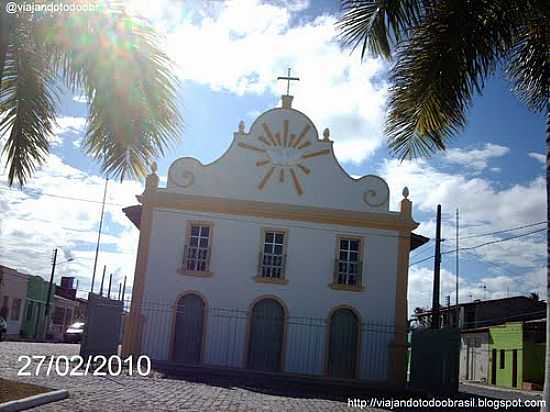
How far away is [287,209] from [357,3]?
14100mm

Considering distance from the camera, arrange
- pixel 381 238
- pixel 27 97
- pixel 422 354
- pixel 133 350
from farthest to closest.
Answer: pixel 381 238, pixel 133 350, pixel 422 354, pixel 27 97

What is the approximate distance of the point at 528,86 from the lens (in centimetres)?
876

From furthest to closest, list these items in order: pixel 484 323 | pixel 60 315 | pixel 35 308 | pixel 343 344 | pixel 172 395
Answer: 1. pixel 60 315
2. pixel 35 308
3. pixel 484 323
4. pixel 343 344
5. pixel 172 395

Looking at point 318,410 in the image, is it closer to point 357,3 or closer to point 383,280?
point 357,3

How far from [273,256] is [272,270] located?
1.49ft

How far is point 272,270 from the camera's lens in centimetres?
2100

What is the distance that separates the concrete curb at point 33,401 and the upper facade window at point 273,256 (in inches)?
460

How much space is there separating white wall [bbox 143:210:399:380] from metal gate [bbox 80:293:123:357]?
70.9 inches

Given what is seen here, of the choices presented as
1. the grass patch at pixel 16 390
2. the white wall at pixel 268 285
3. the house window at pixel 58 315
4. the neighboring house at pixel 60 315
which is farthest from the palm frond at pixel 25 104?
the house window at pixel 58 315

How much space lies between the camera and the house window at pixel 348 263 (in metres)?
21.0

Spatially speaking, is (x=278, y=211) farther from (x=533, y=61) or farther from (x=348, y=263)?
(x=533, y=61)

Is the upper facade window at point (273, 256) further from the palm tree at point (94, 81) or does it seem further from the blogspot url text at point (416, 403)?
the palm tree at point (94, 81)

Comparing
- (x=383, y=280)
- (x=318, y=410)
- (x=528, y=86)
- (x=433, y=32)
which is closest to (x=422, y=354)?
(x=383, y=280)

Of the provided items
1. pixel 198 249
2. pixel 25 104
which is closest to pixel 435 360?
pixel 198 249
